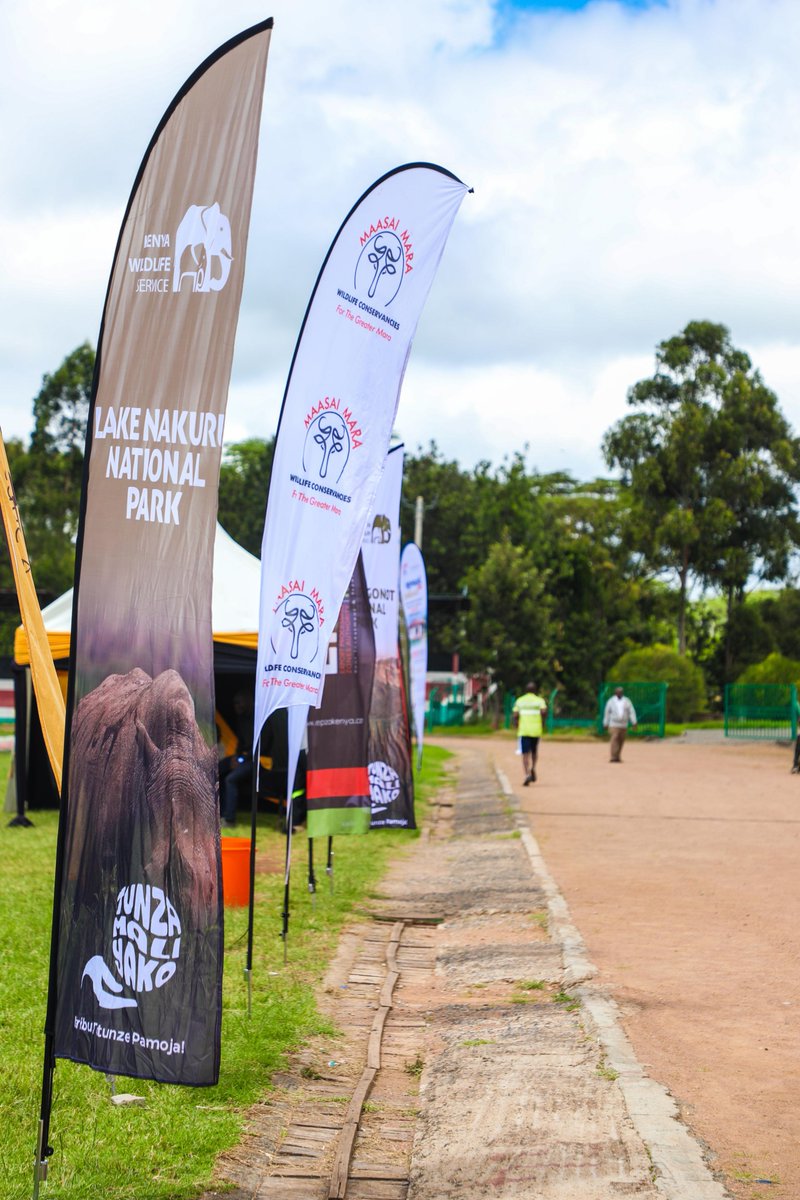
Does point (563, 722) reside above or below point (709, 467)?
below

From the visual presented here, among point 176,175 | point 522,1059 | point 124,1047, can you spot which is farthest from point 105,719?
point 522,1059

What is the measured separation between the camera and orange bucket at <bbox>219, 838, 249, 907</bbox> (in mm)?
10039

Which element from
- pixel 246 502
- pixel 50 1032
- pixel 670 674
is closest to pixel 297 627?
pixel 50 1032

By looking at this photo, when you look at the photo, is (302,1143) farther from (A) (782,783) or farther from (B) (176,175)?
(A) (782,783)

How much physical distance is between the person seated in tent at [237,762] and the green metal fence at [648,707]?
26.9 meters

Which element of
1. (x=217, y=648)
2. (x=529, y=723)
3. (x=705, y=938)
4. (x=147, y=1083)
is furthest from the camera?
(x=529, y=723)

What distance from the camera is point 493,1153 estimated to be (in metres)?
5.14

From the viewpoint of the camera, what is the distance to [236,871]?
33.0ft

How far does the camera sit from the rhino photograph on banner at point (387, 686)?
1233cm

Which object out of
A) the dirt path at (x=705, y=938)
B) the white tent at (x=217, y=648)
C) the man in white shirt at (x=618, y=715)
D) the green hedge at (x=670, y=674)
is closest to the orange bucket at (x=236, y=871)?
Result: the dirt path at (x=705, y=938)

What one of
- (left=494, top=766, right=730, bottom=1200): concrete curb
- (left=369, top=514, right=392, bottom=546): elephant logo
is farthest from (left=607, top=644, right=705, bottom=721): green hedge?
(left=494, top=766, right=730, bottom=1200): concrete curb

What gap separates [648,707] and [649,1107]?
3821cm

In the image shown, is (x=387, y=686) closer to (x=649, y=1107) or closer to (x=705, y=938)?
(x=705, y=938)

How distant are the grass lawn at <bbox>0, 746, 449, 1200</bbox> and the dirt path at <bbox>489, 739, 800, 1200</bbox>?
1.92 m
